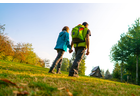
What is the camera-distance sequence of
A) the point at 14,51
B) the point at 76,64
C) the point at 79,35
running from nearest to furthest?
the point at 76,64
the point at 79,35
the point at 14,51

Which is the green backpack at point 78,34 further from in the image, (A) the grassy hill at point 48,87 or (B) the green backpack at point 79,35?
(A) the grassy hill at point 48,87

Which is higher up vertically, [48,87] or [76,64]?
[76,64]

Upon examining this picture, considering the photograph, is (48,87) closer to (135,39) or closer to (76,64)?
(76,64)

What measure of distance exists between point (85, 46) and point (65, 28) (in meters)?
2.13

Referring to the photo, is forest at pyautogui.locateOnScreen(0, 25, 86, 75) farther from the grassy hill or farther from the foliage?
the grassy hill

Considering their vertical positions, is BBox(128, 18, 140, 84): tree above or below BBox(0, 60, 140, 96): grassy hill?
above

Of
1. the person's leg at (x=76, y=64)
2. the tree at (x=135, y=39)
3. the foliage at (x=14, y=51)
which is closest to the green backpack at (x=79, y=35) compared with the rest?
the person's leg at (x=76, y=64)

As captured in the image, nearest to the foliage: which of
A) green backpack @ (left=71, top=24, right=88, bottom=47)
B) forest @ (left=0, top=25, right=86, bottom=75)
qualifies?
forest @ (left=0, top=25, right=86, bottom=75)

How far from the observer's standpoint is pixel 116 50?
25.7 m

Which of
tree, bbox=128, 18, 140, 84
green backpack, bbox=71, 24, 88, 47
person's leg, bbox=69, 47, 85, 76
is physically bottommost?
person's leg, bbox=69, 47, 85, 76

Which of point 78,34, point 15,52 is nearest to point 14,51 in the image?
point 15,52
